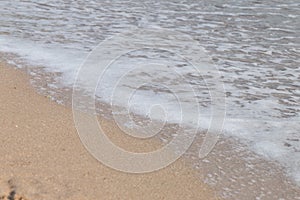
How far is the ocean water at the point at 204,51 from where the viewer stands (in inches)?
186

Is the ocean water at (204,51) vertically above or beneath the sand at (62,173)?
beneath

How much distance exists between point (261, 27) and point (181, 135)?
447cm

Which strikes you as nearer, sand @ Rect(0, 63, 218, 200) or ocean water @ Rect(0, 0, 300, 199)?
sand @ Rect(0, 63, 218, 200)

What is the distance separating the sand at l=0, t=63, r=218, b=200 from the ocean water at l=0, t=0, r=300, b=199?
0.75 meters

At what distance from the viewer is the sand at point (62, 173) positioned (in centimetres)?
329

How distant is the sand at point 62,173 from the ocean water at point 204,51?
0.75m

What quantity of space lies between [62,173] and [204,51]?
368cm

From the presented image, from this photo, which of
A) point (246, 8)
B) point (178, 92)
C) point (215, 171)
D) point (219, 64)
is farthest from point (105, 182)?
point (246, 8)

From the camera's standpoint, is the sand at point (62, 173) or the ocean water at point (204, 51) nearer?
the sand at point (62, 173)

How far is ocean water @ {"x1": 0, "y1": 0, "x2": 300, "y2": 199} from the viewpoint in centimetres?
473

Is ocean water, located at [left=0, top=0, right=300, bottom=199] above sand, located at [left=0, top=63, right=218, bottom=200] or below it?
below

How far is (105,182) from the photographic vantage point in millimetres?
3465

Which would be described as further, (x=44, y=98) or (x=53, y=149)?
(x=44, y=98)

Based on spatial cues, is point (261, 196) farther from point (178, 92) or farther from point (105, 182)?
point (178, 92)
